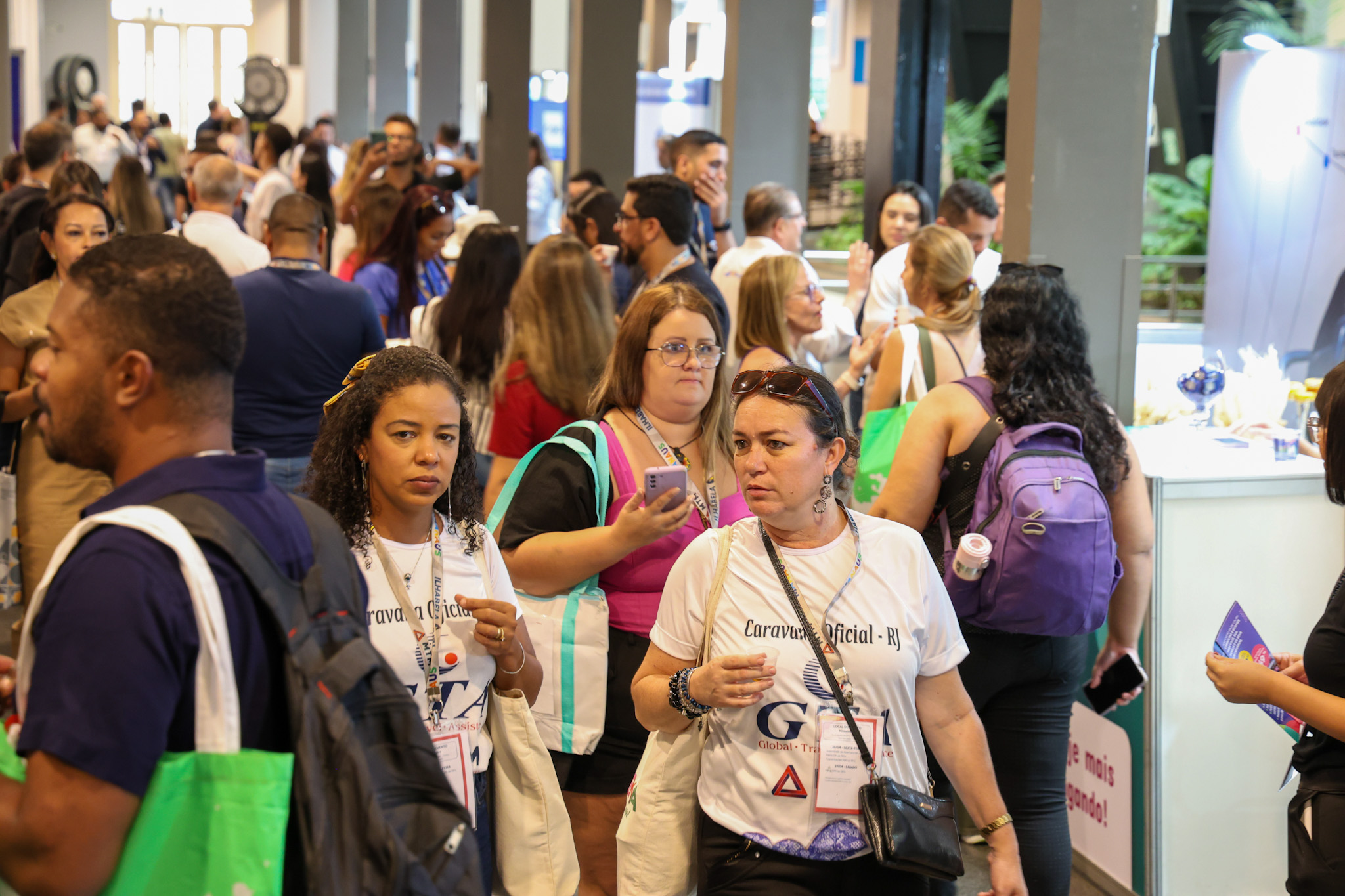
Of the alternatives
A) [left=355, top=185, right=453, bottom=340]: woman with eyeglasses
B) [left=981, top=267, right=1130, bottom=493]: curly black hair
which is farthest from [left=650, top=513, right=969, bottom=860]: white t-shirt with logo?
[left=355, top=185, right=453, bottom=340]: woman with eyeglasses

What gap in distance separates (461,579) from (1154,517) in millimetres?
2174

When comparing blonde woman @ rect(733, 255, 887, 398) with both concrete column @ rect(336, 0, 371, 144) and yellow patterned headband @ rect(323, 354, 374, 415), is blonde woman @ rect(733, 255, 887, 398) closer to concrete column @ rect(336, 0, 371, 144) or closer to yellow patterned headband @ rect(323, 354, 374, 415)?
yellow patterned headband @ rect(323, 354, 374, 415)

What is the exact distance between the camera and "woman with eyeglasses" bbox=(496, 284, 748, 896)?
8.32 ft

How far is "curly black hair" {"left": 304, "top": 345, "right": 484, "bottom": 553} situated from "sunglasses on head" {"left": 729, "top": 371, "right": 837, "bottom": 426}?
21.6 inches

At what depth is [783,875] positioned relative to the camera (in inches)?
81.5

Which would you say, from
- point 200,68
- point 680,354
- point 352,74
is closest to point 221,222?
point 680,354

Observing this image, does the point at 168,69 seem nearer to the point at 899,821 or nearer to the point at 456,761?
the point at 456,761

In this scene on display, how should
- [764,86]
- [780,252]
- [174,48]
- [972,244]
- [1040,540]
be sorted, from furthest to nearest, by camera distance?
[174,48] → [764,86] → [972,244] → [780,252] → [1040,540]

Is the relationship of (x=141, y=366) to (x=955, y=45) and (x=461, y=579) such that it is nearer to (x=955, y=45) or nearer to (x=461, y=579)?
(x=461, y=579)

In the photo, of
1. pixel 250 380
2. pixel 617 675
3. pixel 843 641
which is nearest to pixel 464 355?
pixel 250 380

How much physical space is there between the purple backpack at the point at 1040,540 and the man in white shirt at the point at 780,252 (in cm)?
229

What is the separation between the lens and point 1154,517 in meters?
3.49

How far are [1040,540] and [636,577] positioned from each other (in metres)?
0.92

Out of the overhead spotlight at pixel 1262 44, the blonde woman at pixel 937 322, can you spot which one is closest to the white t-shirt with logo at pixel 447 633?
the blonde woman at pixel 937 322
